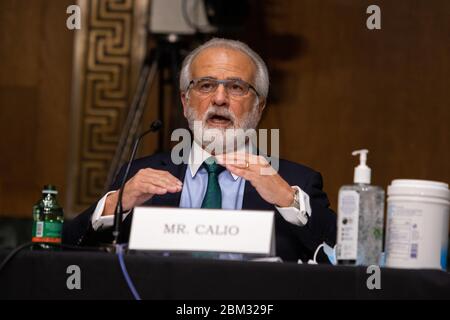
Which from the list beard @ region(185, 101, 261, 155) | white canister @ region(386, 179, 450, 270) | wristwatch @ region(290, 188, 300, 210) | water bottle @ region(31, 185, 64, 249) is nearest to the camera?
white canister @ region(386, 179, 450, 270)

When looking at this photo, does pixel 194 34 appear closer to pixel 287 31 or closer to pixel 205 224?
pixel 287 31

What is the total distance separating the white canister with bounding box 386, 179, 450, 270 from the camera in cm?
174

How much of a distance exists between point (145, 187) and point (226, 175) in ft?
1.56

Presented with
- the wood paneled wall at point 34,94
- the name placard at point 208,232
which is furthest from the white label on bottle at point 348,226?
the wood paneled wall at point 34,94

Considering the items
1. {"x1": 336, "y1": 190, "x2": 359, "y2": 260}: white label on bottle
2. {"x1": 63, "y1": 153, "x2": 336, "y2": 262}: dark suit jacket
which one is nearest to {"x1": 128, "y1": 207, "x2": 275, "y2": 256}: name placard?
{"x1": 336, "y1": 190, "x2": 359, "y2": 260}: white label on bottle

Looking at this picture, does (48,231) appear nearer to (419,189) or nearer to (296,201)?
(296,201)

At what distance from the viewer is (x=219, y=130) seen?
2.70 m

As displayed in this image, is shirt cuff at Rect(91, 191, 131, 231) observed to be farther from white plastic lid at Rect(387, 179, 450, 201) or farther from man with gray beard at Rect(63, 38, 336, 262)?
white plastic lid at Rect(387, 179, 450, 201)

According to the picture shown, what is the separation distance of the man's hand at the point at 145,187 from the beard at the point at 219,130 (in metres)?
0.50

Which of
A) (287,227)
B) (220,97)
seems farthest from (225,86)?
(287,227)

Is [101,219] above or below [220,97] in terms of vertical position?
below

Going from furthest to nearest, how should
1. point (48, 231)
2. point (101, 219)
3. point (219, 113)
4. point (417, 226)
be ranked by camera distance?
point (219, 113) < point (101, 219) < point (48, 231) < point (417, 226)

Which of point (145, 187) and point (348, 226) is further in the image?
point (145, 187)

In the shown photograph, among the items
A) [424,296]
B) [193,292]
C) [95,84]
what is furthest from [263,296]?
[95,84]
